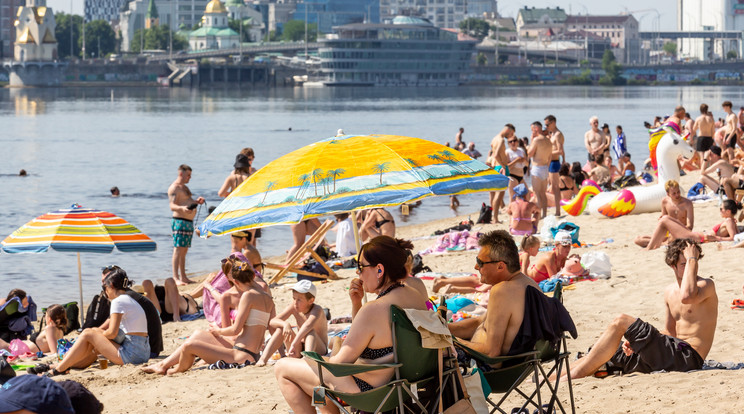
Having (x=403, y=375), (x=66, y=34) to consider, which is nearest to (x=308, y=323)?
(x=403, y=375)

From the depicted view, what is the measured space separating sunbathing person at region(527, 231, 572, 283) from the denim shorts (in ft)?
11.7

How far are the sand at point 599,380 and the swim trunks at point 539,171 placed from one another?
2.88 m

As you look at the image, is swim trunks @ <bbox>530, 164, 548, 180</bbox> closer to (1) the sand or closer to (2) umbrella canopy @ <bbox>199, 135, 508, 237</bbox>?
(1) the sand

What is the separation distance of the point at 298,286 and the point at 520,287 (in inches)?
90.0

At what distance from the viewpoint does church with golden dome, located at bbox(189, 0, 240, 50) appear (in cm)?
17562

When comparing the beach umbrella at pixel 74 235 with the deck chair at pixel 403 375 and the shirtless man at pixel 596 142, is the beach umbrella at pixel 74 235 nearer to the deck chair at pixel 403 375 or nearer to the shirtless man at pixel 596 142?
the deck chair at pixel 403 375

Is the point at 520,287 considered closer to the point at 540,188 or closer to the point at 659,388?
the point at 659,388

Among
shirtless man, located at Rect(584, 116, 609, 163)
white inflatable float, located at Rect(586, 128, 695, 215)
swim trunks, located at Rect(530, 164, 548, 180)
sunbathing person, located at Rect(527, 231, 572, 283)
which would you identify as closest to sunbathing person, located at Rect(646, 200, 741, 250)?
sunbathing person, located at Rect(527, 231, 572, 283)

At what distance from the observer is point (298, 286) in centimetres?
699

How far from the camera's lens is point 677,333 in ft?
20.8

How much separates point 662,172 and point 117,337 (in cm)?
790

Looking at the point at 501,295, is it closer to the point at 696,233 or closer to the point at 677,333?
the point at 677,333

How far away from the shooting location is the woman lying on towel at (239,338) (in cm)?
741

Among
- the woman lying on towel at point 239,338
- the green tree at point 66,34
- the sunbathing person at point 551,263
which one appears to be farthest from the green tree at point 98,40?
the woman lying on towel at point 239,338
